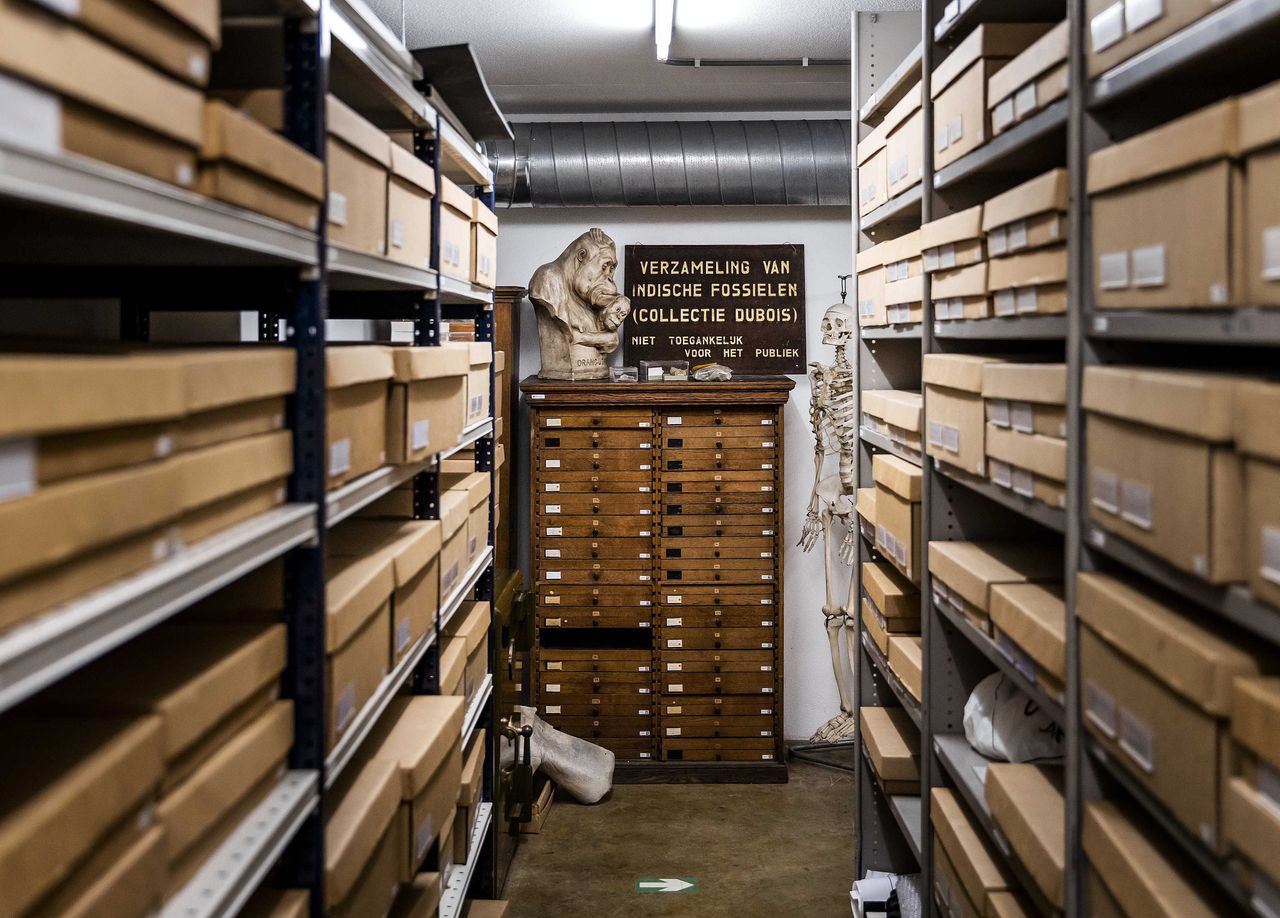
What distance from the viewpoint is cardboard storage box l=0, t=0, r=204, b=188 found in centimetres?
92

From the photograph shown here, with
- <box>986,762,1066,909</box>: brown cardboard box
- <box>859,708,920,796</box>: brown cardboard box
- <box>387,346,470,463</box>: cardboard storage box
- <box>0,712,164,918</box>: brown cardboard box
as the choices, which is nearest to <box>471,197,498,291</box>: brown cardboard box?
<box>387,346,470,463</box>: cardboard storage box

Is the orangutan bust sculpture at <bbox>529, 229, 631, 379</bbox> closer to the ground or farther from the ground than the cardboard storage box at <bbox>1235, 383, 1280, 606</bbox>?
farther from the ground

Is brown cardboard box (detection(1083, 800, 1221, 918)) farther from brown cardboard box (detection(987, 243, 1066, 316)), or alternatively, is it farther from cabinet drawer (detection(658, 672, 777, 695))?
cabinet drawer (detection(658, 672, 777, 695))

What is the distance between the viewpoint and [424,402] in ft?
7.93

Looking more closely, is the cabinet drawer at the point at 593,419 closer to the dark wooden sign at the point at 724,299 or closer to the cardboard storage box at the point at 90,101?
the dark wooden sign at the point at 724,299

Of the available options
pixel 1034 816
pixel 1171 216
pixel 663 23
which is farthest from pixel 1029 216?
pixel 663 23

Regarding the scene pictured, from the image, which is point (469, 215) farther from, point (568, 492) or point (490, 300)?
point (568, 492)

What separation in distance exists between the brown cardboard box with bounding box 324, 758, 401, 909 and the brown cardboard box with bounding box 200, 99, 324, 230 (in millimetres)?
935

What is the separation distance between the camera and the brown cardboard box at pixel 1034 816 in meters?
1.83

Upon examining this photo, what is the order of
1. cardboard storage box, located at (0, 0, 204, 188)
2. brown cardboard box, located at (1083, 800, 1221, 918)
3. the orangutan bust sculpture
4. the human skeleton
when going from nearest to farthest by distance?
cardboard storage box, located at (0, 0, 204, 188) < brown cardboard box, located at (1083, 800, 1221, 918) < the human skeleton < the orangutan bust sculpture

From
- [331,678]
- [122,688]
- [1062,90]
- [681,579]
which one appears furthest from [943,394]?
[681,579]

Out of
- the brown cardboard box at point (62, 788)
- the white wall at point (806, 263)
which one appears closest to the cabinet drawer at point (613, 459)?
the white wall at point (806, 263)

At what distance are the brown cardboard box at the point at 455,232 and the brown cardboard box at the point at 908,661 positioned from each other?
4.93 ft

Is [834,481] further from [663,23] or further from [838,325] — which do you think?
[663,23]
